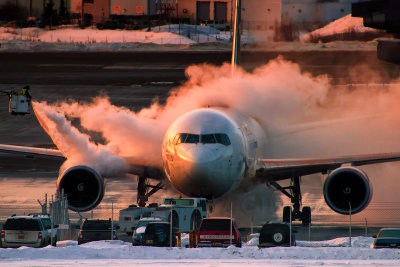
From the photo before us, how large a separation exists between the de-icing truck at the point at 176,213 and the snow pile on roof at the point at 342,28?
47512 mm

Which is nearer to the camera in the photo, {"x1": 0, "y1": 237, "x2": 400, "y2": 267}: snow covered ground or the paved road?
{"x1": 0, "y1": 237, "x2": 400, "y2": 267}: snow covered ground

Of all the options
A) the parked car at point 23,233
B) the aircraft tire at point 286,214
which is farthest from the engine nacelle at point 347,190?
the parked car at point 23,233

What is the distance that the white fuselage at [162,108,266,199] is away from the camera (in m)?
40.0

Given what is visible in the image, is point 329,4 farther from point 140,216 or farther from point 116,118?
point 140,216

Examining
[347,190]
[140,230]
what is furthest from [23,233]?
A: [347,190]

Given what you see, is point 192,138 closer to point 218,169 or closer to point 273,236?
point 218,169

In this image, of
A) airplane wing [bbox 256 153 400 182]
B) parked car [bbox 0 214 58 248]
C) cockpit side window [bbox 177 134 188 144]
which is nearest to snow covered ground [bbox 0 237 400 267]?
parked car [bbox 0 214 58 248]

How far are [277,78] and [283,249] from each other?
37.1 metres

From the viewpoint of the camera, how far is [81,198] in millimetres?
43250

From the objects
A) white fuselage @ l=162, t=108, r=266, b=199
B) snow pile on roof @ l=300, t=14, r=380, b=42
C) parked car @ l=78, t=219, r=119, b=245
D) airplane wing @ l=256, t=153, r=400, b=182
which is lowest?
parked car @ l=78, t=219, r=119, b=245

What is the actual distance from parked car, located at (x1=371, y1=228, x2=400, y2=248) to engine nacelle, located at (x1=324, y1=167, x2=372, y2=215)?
265 inches

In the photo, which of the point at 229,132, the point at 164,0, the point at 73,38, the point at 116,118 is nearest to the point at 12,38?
the point at 73,38

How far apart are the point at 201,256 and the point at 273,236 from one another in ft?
14.2

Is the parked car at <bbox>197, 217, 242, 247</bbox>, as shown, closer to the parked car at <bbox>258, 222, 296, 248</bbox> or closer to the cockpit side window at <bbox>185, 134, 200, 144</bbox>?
the parked car at <bbox>258, 222, 296, 248</bbox>
